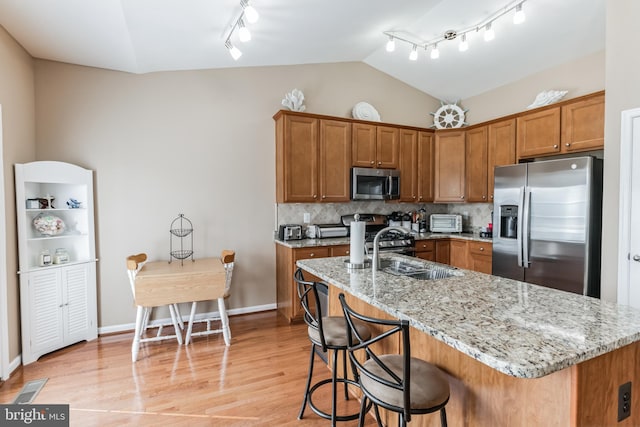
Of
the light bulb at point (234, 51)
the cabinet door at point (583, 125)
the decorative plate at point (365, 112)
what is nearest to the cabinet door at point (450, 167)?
the decorative plate at point (365, 112)

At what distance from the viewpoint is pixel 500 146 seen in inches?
161

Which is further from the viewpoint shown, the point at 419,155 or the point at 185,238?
the point at 419,155

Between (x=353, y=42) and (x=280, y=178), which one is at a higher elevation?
(x=353, y=42)

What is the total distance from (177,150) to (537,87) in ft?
14.5

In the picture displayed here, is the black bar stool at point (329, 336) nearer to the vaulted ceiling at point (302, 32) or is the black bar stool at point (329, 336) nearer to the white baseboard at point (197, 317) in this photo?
the white baseboard at point (197, 317)

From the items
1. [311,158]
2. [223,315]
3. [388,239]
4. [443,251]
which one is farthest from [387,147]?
[223,315]

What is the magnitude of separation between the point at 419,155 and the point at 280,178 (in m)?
2.08

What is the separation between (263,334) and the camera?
11.1 feet

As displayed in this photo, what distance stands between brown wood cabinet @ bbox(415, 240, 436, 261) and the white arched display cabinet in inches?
147

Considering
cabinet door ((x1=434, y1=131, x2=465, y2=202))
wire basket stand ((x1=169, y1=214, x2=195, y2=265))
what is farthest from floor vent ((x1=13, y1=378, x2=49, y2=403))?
cabinet door ((x1=434, y1=131, x2=465, y2=202))

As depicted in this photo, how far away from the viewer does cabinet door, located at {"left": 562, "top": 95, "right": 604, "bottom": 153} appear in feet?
10.4

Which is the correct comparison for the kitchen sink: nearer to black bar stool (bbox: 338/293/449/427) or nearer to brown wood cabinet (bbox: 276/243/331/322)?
black bar stool (bbox: 338/293/449/427)

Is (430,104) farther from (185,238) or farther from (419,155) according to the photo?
(185,238)

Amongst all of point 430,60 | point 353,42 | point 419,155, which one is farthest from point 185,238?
point 430,60
